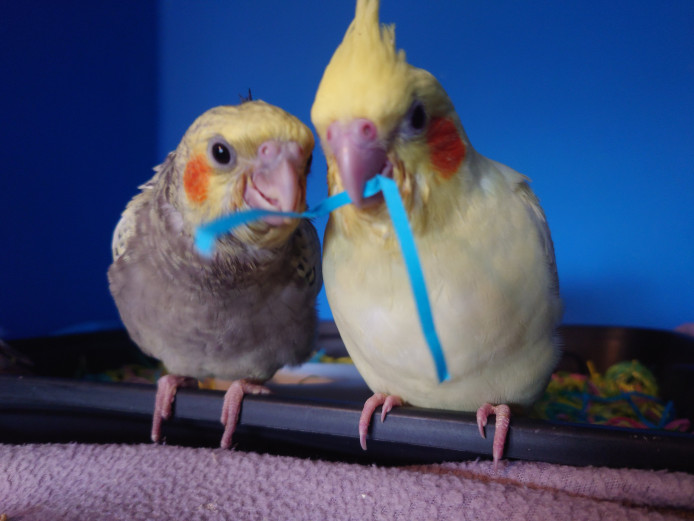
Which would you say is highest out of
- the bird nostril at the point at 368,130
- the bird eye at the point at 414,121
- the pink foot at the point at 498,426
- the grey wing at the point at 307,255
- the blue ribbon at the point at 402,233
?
the bird eye at the point at 414,121

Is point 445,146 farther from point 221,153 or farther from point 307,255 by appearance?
point 307,255

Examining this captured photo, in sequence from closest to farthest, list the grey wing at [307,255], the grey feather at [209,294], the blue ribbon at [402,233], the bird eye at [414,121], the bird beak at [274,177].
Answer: the blue ribbon at [402,233] → the bird eye at [414,121] → the bird beak at [274,177] → the grey feather at [209,294] → the grey wing at [307,255]

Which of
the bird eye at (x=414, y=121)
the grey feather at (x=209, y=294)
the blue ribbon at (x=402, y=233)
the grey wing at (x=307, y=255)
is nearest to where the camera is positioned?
the blue ribbon at (x=402, y=233)

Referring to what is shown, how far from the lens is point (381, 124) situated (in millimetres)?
753

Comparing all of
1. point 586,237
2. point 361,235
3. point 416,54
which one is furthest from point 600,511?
point 416,54

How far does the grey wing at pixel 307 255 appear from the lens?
49.3 inches

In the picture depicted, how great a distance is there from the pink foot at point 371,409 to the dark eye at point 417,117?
→ 21.1 inches

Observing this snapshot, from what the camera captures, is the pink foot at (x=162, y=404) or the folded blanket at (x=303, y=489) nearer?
the folded blanket at (x=303, y=489)

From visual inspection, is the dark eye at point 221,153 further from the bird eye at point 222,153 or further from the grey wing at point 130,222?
the grey wing at point 130,222

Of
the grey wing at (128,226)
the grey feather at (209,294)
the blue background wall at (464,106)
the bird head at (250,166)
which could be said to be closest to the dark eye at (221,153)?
the bird head at (250,166)

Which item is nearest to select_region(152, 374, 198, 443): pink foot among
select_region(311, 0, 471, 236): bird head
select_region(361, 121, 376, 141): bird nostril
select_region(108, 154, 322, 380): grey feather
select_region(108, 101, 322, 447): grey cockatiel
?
select_region(108, 101, 322, 447): grey cockatiel

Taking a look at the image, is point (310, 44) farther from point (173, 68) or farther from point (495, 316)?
point (495, 316)

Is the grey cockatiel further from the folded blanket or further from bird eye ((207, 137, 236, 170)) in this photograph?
the folded blanket

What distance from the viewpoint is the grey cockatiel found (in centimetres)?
93
